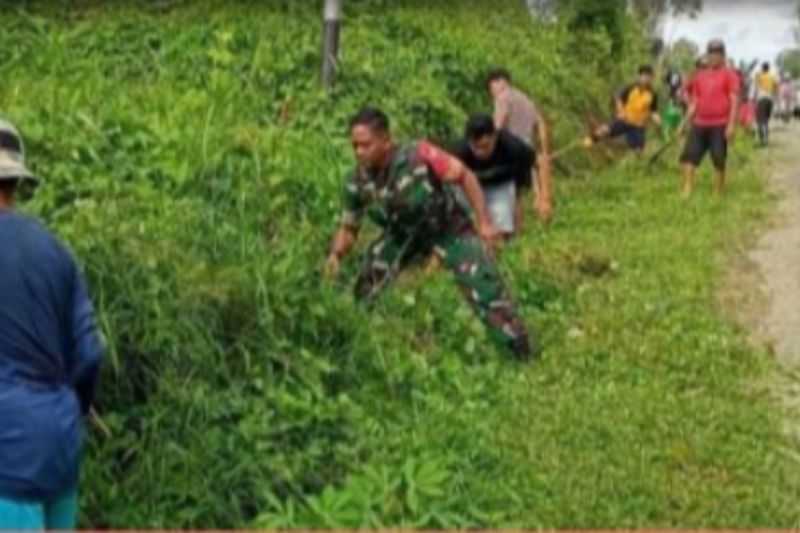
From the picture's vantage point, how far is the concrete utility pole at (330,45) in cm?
1170

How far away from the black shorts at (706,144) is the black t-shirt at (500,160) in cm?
537

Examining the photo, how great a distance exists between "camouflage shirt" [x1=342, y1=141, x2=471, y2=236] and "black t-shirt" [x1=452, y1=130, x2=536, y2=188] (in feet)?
5.45

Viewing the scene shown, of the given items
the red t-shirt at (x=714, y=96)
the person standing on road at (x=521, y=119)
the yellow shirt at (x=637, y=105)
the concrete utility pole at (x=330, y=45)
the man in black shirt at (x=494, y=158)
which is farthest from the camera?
the yellow shirt at (x=637, y=105)

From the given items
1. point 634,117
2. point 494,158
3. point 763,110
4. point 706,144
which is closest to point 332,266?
point 494,158

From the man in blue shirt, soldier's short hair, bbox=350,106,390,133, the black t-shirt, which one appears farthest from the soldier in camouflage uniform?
the man in blue shirt

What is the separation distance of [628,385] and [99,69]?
23.4ft

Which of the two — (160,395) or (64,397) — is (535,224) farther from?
(64,397)

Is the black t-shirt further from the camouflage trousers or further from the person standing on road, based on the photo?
the person standing on road

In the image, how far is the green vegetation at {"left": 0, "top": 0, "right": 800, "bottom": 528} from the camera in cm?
594

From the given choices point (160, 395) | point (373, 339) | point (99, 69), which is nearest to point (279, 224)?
point (373, 339)

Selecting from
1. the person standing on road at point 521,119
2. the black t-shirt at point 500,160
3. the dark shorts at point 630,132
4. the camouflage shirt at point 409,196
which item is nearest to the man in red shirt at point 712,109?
the person standing on road at point 521,119

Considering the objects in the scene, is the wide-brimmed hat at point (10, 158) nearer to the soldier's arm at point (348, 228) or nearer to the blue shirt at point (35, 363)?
the blue shirt at point (35, 363)

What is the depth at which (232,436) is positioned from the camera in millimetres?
6012

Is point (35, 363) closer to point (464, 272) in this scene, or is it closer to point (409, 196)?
point (409, 196)
